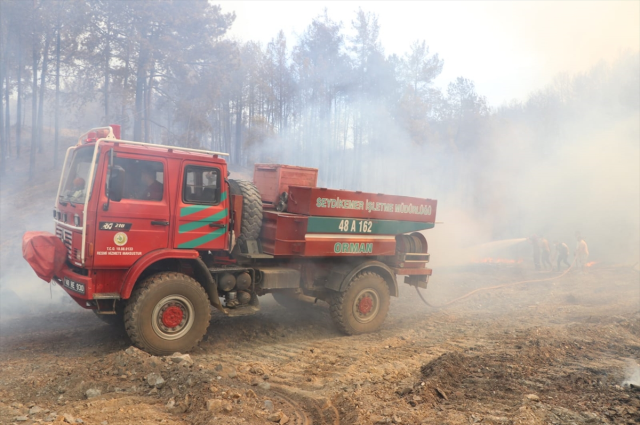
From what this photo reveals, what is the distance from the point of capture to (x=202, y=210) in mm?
6992

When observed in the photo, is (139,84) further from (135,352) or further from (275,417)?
(275,417)

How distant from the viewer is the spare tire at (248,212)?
754 centimetres

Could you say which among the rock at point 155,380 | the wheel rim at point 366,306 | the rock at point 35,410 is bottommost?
the rock at point 35,410

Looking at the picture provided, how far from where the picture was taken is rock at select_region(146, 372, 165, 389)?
529 cm

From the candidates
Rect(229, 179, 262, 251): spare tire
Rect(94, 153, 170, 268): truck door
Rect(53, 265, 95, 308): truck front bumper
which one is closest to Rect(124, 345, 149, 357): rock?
Rect(53, 265, 95, 308): truck front bumper

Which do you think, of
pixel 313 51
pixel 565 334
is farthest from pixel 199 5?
pixel 565 334

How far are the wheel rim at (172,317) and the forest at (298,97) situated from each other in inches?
660

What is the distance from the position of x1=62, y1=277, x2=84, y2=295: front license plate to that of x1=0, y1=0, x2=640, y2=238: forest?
1633cm

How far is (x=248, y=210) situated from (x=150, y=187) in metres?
1.54

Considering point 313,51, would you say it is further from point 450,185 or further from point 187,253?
point 187,253

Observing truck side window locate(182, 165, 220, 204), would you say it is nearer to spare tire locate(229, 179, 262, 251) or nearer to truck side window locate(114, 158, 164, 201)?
truck side window locate(114, 158, 164, 201)

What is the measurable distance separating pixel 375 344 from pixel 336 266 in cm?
152

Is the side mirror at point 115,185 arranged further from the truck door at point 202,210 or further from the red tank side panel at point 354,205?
the red tank side panel at point 354,205

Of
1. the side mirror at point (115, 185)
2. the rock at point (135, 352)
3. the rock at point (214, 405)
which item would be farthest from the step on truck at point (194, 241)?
the rock at point (214, 405)
